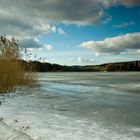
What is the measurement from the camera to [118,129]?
410 cm

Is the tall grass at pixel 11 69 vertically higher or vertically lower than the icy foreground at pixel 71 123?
higher

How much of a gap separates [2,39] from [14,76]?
1732 millimetres

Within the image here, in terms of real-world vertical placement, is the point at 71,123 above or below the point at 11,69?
below

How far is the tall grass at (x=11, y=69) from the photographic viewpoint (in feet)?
29.3

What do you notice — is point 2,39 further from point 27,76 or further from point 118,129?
point 118,129

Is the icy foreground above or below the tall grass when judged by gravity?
below

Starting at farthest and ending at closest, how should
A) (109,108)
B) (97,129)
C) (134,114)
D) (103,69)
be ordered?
(103,69)
(109,108)
(134,114)
(97,129)

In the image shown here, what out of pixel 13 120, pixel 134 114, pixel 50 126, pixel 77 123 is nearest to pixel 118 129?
pixel 77 123

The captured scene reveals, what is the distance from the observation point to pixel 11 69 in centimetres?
964

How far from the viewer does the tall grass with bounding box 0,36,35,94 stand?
894 cm

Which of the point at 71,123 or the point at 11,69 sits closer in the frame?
the point at 71,123

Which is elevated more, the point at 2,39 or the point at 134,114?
the point at 2,39

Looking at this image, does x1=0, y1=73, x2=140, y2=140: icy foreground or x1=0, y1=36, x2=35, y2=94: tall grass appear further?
x1=0, y1=36, x2=35, y2=94: tall grass

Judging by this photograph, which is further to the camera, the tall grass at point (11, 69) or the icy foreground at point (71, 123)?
the tall grass at point (11, 69)
